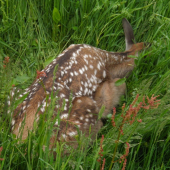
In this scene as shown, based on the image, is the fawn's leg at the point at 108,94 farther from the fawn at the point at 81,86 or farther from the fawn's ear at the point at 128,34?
the fawn's ear at the point at 128,34

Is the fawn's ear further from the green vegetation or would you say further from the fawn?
the green vegetation

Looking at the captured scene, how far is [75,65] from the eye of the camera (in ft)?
11.3

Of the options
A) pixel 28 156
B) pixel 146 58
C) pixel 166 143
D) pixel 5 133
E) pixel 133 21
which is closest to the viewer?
pixel 28 156

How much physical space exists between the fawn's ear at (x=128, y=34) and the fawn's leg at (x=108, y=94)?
0.74 metres

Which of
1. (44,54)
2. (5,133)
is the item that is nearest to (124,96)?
(44,54)

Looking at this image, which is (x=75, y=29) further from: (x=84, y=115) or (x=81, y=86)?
(x=84, y=115)

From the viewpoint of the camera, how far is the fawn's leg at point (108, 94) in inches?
138

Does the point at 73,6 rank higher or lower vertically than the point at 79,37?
higher

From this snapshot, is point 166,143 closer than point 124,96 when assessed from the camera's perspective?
Yes

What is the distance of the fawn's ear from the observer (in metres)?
4.08

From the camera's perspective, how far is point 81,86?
132 inches

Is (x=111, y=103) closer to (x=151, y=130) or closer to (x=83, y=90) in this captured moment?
(x=83, y=90)

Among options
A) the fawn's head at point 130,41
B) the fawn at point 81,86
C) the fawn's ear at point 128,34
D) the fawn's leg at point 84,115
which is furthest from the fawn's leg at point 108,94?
the fawn's ear at point 128,34

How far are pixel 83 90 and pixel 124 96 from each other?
629 millimetres
